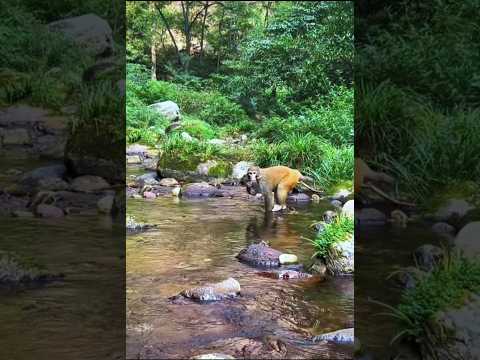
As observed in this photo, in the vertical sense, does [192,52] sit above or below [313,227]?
above

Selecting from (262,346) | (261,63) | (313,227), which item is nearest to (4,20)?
(261,63)

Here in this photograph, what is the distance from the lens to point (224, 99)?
10.0 ft

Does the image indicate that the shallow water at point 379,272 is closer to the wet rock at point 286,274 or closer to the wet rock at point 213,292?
the wet rock at point 286,274

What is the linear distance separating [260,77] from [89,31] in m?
1.04

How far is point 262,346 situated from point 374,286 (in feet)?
2.29

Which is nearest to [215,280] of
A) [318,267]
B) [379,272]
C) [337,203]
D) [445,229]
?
[318,267]

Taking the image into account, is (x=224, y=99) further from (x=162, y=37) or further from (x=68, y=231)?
(x=68, y=231)

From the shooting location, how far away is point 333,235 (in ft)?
9.93

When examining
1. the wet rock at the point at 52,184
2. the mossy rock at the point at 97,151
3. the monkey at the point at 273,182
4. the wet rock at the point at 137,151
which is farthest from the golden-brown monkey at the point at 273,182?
the wet rock at the point at 52,184

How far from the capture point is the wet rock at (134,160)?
312 centimetres

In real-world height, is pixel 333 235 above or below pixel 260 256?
above

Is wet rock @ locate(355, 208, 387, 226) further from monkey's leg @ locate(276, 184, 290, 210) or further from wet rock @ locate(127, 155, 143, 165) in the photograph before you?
wet rock @ locate(127, 155, 143, 165)

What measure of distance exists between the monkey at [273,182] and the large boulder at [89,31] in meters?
1.08

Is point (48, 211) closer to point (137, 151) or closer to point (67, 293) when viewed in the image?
point (67, 293)
